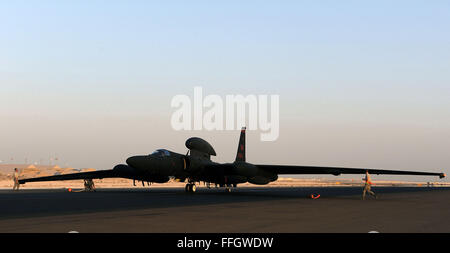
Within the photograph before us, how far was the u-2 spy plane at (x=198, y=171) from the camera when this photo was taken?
99.3 ft

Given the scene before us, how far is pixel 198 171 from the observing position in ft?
108

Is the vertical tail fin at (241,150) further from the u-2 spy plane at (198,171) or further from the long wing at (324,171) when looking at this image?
the long wing at (324,171)

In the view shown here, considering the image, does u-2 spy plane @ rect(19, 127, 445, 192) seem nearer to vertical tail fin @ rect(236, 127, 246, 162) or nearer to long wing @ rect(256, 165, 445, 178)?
long wing @ rect(256, 165, 445, 178)

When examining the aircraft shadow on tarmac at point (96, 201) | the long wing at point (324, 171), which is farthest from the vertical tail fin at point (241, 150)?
the aircraft shadow on tarmac at point (96, 201)

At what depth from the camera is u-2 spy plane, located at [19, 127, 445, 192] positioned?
99.3ft

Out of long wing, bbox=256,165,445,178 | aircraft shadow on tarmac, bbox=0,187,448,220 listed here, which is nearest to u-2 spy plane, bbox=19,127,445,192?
long wing, bbox=256,165,445,178

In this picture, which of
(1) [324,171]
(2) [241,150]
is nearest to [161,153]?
(1) [324,171]

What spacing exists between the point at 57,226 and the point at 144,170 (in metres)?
18.1

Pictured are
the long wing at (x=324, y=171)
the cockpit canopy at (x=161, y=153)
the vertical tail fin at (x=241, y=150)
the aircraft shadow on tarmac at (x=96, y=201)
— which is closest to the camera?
the aircraft shadow on tarmac at (x=96, y=201)

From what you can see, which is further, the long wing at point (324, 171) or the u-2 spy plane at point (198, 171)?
the long wing at point (324, 171)

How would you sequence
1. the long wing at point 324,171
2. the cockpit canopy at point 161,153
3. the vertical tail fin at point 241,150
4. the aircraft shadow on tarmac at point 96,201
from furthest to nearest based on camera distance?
the vertical tail fin at point 241,150, the long wing at point 324,171, the cockpit canopy at point 161,153, the aircraft shadow on tarmac at point 96,201

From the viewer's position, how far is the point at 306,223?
39.0ft

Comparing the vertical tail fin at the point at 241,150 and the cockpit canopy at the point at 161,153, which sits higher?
the vertical tail fin at the point at 241,150
